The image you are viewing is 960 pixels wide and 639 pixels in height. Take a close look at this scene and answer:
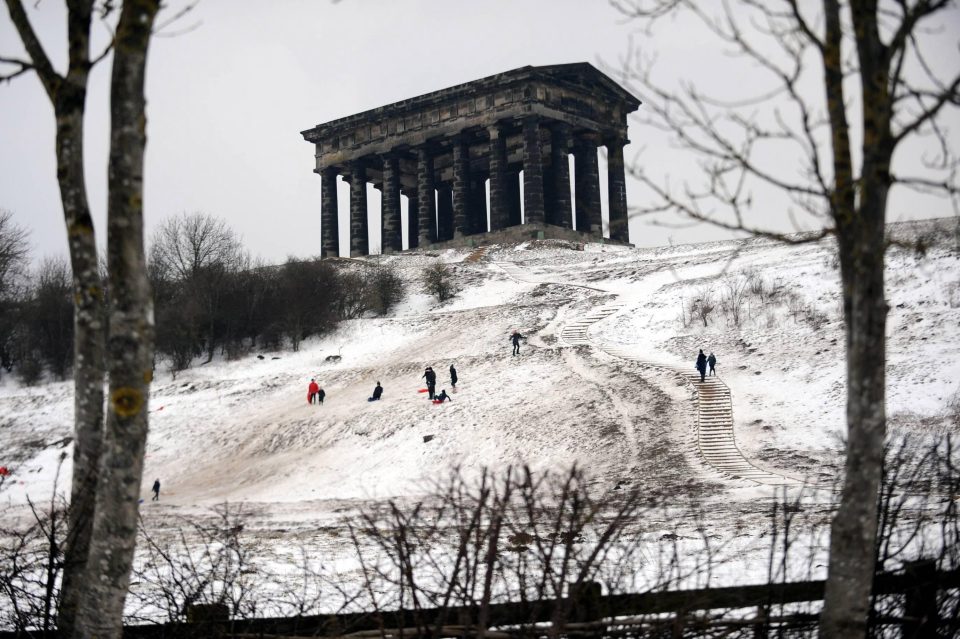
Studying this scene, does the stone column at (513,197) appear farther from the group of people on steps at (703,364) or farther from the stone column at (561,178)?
the group of people on steps at (703,364)

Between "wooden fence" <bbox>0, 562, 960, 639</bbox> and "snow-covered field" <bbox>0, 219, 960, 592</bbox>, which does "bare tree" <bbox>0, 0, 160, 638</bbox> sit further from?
"snow-covered field" <bbox>0, 219, 960, 592</bbox>

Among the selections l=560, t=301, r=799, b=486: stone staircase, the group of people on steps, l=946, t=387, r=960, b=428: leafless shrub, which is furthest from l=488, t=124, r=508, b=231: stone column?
l=946, t=387, r=960, b=428: leafless shrub

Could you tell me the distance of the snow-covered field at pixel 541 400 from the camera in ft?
70.4

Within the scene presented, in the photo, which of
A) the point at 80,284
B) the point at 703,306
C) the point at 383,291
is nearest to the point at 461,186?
the point at 383,291

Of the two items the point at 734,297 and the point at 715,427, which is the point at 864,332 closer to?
the point at 715,427

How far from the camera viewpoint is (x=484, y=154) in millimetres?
65750

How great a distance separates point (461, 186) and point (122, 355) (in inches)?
2279

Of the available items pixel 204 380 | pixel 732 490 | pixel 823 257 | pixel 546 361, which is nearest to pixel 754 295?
pixel 823 257

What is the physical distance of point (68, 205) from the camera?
546 cm

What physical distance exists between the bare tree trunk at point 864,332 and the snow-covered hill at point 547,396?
11.3 m

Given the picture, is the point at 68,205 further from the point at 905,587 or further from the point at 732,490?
the point at 732,490

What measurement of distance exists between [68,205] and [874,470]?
4983 millimetres

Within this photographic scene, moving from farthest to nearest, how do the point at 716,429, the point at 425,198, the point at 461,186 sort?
the point at 425,198 < the point at 461,186 < the point at 716,429

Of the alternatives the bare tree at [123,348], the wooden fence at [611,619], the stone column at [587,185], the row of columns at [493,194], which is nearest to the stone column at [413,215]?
the row of columns at [493,194]
